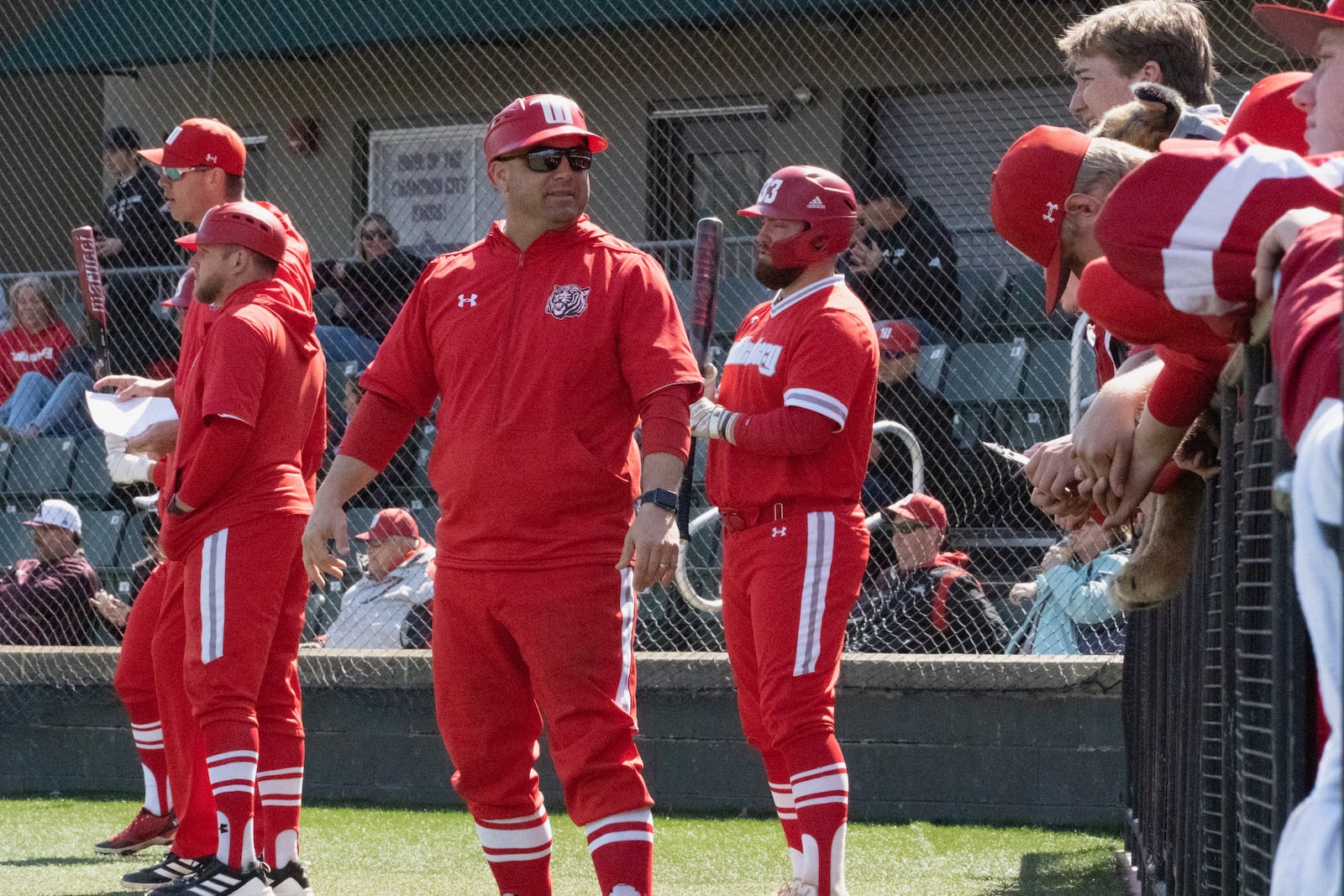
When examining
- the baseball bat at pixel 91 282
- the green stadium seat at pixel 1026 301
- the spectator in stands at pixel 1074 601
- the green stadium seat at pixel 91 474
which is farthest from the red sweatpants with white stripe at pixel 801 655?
the green stadium seat at pixel 91 474

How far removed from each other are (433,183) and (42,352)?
2703 millimetres

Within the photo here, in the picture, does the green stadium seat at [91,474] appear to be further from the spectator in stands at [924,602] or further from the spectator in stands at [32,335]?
the spectator in stands at [924,602]

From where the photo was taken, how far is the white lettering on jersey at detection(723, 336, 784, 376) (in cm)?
432

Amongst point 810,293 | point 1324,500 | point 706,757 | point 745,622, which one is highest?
point 810,293

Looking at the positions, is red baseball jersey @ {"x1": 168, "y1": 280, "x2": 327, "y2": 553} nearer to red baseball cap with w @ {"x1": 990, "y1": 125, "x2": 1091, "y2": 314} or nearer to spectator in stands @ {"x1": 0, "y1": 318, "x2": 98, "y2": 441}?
red baseball cap with w @ {"x1": 990, "y1": 125, "x2": 1091, "y2": 314}

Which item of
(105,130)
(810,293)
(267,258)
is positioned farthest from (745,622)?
(105,130)

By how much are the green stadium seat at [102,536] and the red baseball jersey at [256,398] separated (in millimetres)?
3798

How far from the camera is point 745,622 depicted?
166 inches

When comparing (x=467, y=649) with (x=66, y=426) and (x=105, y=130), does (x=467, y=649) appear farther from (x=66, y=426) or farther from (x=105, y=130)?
(x=105, y=130)

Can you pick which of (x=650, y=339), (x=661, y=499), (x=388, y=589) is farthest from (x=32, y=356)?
(x=661, y=499)

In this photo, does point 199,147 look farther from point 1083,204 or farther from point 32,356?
point 32,356

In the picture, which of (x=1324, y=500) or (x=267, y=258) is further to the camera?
(x=267, y=258)

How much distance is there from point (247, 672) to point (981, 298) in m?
4.12

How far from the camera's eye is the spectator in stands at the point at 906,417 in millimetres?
6664
